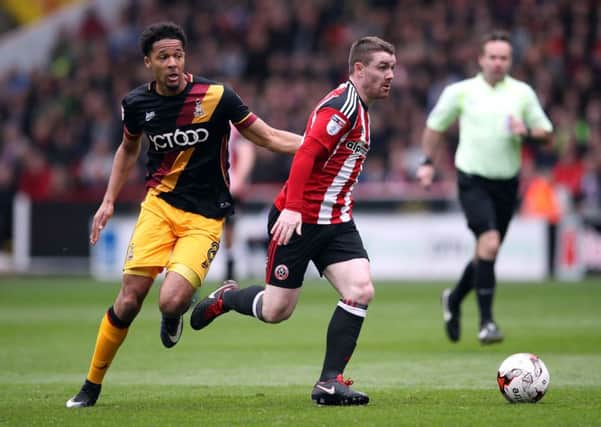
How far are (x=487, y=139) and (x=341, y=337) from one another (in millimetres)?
4508

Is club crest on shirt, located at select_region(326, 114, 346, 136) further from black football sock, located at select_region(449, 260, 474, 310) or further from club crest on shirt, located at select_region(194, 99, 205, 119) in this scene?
black football sock, located at select_region(449, 260, 474, 310)

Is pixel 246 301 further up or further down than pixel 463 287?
further up

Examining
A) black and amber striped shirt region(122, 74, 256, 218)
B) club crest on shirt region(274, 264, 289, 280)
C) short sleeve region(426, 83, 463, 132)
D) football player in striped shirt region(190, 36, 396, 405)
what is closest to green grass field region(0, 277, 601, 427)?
football player in striped shirt region(190, 36, 396, 405)

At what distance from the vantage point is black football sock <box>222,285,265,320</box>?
821 centimetres

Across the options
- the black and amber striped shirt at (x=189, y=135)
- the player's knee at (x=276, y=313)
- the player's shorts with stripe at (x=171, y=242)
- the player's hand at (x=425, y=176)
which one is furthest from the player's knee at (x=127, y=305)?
the player's hand at (x=425, y=176)

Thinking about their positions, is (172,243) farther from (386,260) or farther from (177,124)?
(386,260)

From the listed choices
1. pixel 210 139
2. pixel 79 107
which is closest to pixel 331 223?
pixel 210 139

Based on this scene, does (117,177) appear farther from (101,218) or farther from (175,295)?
(175,295)

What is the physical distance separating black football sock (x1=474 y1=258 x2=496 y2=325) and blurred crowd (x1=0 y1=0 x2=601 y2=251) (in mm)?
10295

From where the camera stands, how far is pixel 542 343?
464 inches

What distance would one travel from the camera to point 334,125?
7.56 m

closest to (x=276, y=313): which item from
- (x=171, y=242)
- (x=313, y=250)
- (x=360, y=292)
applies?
(x=313, y=250)

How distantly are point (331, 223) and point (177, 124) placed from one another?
120 centimetres

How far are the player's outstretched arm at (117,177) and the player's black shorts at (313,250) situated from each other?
113 centimetres
